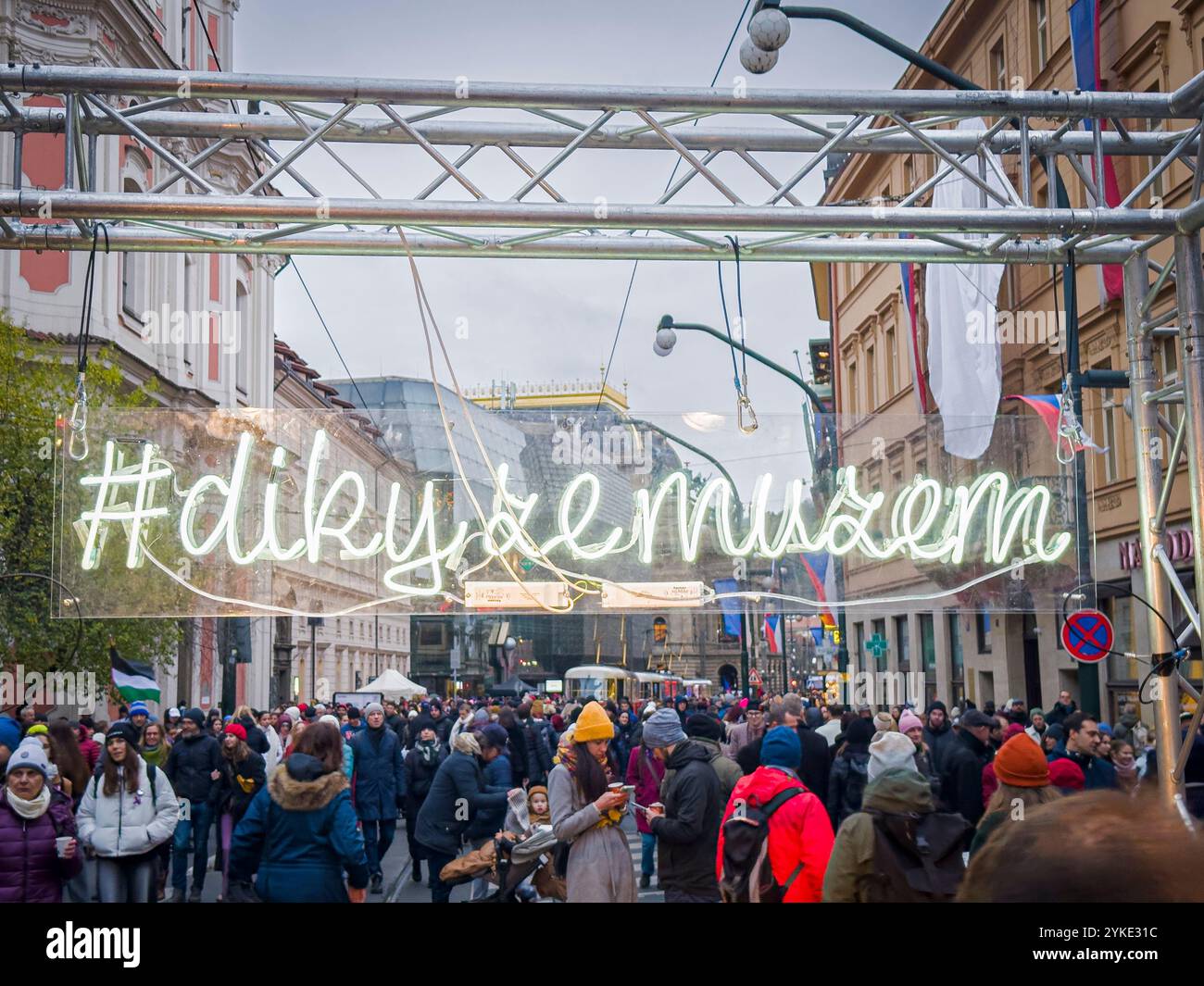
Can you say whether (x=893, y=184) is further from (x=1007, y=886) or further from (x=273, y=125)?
(x=1007, y=886)

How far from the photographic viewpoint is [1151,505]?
31.6 ft

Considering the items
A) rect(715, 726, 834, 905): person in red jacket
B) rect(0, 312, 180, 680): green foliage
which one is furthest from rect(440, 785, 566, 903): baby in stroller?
rect(0, 312, 180, 680): green foliage

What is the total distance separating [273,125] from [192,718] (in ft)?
21.5

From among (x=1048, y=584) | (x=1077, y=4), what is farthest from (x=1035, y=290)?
(x=1048, y=584)

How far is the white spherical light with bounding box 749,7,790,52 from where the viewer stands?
10.1 metres

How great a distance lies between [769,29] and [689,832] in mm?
6221

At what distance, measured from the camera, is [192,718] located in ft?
43.0

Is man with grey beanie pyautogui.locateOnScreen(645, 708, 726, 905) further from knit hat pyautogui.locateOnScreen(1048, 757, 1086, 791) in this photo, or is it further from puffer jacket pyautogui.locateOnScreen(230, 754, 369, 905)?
knit hat pyautogui.locateOnScreen(1048, 757, 1086, 791)

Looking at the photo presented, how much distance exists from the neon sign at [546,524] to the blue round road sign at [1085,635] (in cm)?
55

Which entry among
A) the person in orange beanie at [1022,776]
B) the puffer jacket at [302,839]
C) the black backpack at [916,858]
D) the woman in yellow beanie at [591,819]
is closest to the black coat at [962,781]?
the person in orange beanie at [1022,776]

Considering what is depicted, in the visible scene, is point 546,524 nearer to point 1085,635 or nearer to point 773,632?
point 1085,635

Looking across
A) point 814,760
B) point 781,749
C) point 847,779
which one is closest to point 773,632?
point 814,760

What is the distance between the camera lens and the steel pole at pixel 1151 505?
9.23 meters

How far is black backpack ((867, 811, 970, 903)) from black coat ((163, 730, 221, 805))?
29.7 feet
